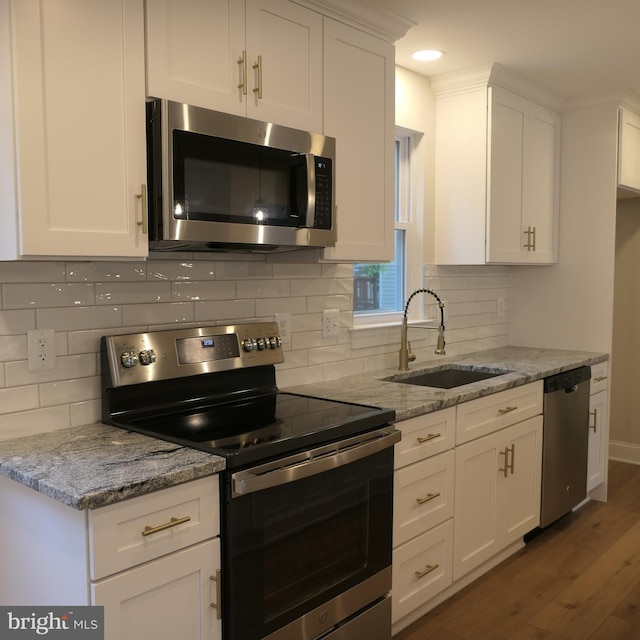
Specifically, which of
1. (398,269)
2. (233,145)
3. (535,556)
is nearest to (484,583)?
(535,556)

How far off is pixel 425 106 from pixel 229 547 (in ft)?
8.39

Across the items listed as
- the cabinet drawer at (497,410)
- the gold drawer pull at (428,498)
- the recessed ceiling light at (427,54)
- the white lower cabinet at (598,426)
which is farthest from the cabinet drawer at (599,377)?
the recessed ceiling light at (427,54)

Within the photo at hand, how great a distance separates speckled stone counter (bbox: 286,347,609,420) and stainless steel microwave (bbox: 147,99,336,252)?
2.04 ft

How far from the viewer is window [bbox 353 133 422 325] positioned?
341cm

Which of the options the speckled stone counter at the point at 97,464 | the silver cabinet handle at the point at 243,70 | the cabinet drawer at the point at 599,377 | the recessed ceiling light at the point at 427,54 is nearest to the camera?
the speckled stone counter at the point at 97,464

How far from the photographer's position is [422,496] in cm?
250

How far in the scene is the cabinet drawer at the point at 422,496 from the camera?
2389 millimetres

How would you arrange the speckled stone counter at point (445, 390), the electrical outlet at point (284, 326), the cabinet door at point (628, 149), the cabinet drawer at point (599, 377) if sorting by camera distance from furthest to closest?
1. the cabinet door at point (628, 149)
2. the cabinet drawer at point (599, 377)
3. the electrical outlet at point (284, 326)
4. the speckled stone counter at point (445, 390)

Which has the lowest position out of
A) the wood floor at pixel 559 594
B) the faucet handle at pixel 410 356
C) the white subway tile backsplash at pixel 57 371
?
the wood floor at pixel 559 594

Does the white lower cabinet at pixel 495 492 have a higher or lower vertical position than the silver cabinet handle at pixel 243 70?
lower

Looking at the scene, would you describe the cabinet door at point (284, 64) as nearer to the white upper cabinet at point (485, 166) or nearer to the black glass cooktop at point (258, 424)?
the black glass cooktop at point (258, 424)

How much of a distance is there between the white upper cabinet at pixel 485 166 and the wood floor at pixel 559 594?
1.48 metres

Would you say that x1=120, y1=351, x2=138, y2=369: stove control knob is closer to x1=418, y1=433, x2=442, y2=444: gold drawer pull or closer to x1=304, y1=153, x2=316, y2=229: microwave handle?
x1=304, y1=153, x2=316, y2=229: microwave handle

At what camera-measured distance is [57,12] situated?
167 cm
